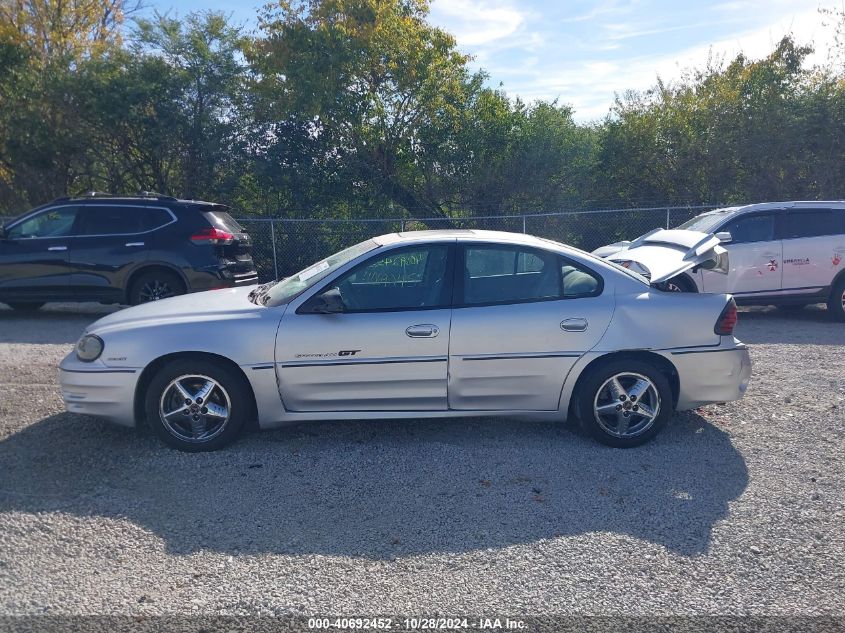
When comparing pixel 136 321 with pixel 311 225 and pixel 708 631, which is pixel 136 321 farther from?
pixel 311 225

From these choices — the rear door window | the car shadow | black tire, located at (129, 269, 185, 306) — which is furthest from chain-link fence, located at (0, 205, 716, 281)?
the car shadow

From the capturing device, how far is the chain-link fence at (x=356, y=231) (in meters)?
14.7

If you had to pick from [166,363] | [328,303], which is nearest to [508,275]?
[328,303]

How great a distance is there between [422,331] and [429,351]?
0.15 m

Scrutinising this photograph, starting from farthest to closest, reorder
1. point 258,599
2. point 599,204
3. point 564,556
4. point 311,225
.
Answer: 1. point 599,204
2. point 311,225
3. point 564,556
4. point 258,599

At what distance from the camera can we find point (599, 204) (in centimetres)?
1706

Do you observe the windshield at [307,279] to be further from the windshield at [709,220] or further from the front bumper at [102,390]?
the windshield at [709,220]

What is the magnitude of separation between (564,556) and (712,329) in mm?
2405

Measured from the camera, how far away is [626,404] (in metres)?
5.32

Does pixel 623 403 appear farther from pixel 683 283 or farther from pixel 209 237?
pixel 209 237

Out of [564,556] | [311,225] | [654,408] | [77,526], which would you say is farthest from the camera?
[311,225]

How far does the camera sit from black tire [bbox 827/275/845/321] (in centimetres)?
1062

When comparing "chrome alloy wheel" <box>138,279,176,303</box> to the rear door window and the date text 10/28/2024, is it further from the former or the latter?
the date text 10/28/2024

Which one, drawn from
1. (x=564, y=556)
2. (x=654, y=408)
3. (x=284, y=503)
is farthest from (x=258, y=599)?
(x=654, y=408)
